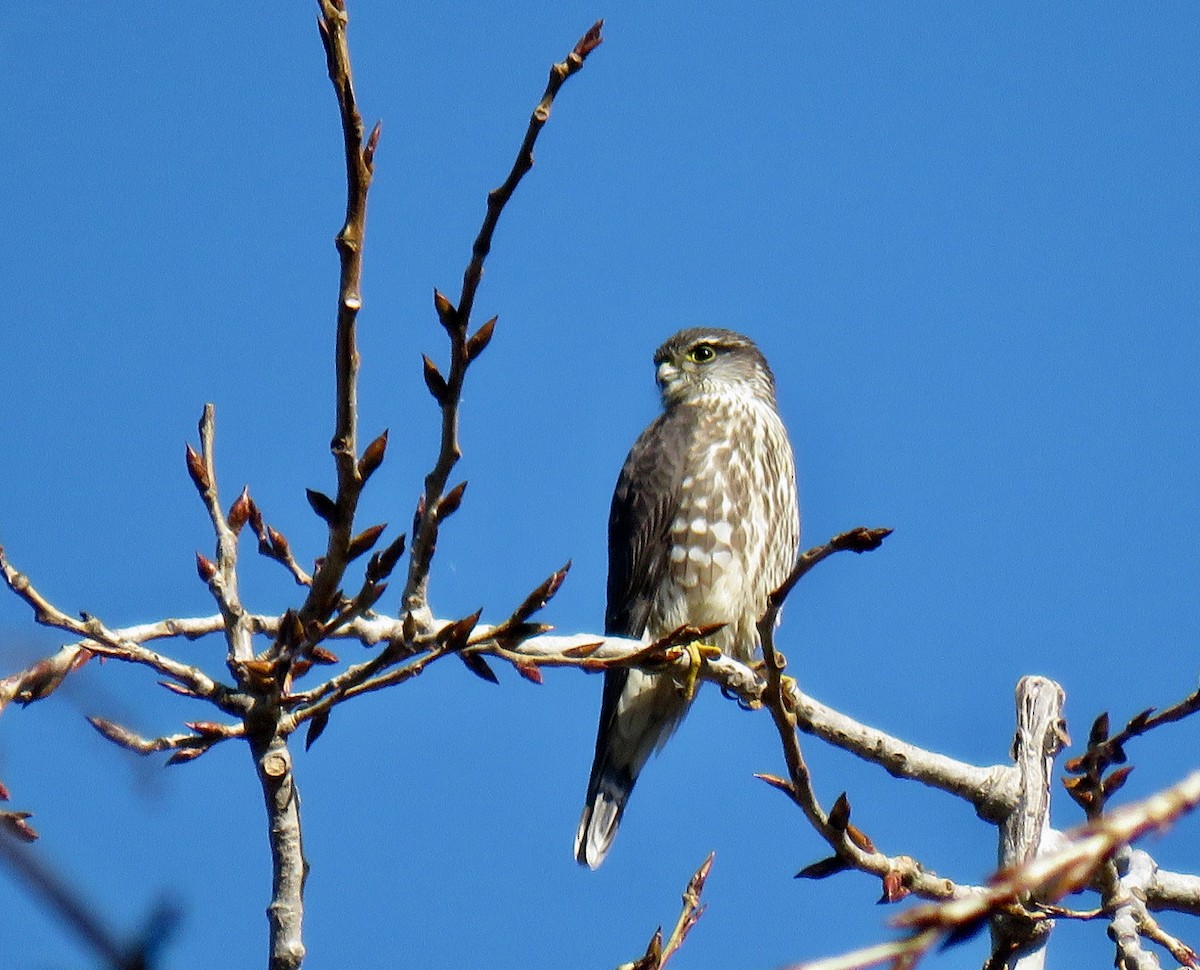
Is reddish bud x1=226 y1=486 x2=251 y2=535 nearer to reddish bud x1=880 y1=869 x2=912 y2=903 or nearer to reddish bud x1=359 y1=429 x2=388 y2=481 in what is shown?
reddish bud x1=359 y1=429 x2=388 y2=481

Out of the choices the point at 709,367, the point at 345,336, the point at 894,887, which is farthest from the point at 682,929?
the point at 709,367

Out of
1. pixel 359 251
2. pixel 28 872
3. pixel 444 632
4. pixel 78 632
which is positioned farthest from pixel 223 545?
pixel 28 872

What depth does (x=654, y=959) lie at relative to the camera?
293 cm

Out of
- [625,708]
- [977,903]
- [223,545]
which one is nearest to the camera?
[977,903]

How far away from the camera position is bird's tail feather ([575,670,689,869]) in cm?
567

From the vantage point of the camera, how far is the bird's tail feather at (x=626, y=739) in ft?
18.6

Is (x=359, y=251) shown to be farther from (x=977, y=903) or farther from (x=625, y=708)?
(x=625, y=708)

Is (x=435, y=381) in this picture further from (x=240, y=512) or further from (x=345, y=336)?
(x=240, y=512)

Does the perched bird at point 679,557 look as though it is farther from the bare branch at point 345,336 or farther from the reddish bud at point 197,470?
the bare branch at point 345,336

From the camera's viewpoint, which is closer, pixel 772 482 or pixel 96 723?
pixel 96 723

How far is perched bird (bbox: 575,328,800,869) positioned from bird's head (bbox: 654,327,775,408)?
22.1 inches

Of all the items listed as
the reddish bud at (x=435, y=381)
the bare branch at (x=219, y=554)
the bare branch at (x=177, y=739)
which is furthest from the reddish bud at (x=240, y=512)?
the reddish bud at (x=435, y=381)

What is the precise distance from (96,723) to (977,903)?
1.79 metres

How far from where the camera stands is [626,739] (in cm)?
578
